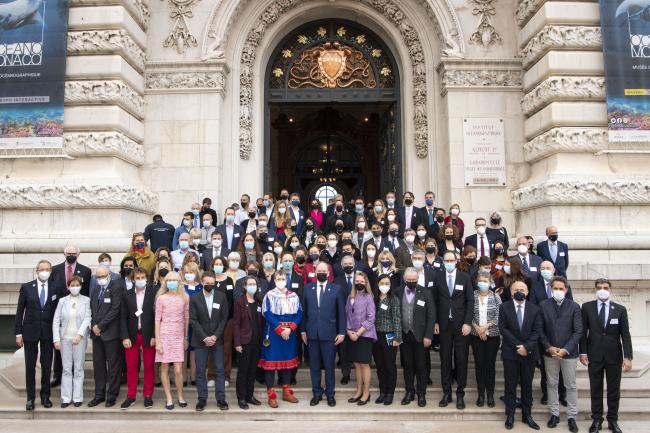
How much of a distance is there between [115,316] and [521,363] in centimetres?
622

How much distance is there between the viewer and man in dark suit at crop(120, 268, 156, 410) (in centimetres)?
839

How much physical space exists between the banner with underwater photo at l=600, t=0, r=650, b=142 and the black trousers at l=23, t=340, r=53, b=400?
489 inches

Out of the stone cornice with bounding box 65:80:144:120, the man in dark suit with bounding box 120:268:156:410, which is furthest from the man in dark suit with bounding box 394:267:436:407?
the stone cornice with bounding box 65:80:144:120

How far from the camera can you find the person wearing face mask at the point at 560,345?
7.56 m

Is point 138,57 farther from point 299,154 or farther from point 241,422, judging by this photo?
point 299,154

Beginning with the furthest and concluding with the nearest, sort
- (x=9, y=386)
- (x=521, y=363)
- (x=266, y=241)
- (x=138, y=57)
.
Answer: (x=138, y=57) → (x=266, y=241) → (x=9, y=386) → (x=521, y=363)

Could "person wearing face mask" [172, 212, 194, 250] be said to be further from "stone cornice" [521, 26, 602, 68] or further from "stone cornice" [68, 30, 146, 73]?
"stone cornice" [521, 26, 602, 68]

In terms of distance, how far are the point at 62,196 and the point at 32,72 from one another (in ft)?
10.5

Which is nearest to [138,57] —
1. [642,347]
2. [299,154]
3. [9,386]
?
[9,386]

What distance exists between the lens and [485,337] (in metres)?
8.12

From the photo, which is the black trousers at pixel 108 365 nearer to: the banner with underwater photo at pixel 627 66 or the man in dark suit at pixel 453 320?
the man in dark suit at pixel 453 320

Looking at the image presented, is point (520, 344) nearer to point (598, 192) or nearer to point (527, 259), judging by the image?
point (527, 259)

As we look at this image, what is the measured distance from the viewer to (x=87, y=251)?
12055 mm

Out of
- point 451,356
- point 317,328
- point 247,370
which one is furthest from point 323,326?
point 451,356
